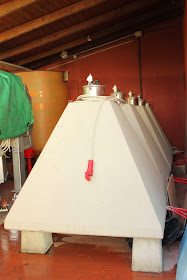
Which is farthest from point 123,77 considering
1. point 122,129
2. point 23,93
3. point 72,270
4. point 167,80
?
point 72,270

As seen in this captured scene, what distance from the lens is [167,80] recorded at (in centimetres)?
736

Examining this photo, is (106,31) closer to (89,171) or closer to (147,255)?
(89,171)

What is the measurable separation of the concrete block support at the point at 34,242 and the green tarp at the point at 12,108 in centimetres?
150

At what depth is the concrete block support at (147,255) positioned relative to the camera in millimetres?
1766

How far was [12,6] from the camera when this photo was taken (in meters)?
4.63

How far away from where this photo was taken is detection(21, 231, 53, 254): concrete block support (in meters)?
2.00

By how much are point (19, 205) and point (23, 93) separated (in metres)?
1.94

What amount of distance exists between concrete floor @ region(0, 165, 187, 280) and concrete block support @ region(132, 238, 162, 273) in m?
0.04

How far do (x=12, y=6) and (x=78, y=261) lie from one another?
4177mm

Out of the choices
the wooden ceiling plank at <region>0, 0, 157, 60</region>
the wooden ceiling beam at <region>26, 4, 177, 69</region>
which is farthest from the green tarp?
the wooden ceiling beam at <region>26, 4, 177, 69</region>

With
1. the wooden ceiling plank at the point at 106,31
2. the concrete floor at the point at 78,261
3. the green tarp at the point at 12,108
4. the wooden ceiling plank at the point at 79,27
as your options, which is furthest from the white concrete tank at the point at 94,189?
the wooden ceiling plank at the point at 106,31

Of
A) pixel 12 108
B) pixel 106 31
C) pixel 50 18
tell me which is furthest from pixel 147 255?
pixel 106 31

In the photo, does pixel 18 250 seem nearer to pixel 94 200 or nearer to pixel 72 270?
pixel 72 270

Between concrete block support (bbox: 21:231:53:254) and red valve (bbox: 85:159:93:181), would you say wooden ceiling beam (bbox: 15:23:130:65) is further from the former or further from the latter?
concrete block support (bbox: 21:231:53:254)
